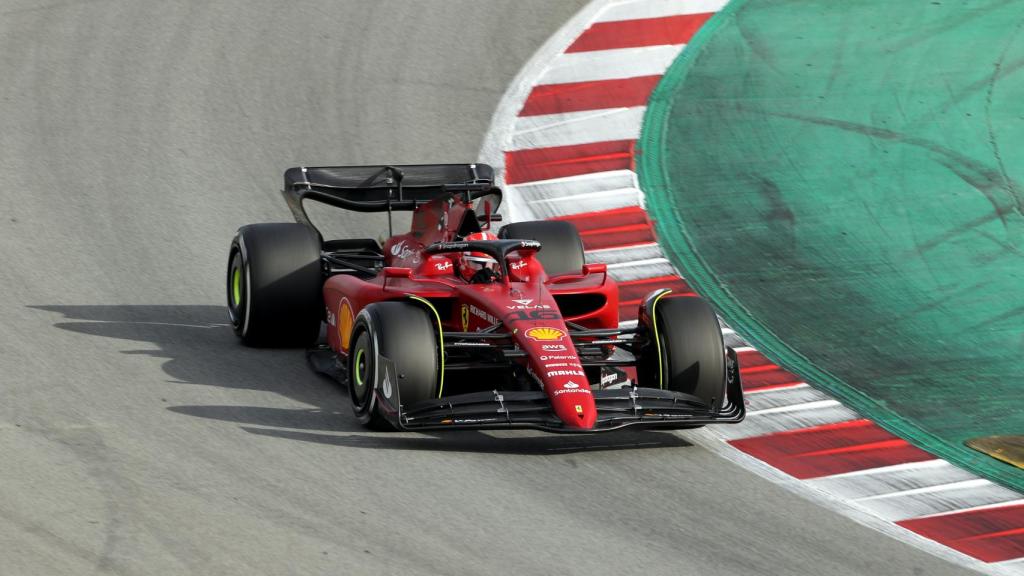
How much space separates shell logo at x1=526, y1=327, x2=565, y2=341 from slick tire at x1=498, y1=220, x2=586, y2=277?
221 cm

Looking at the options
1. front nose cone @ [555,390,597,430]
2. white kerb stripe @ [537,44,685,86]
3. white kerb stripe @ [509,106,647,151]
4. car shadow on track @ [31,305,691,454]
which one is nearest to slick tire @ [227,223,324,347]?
car shadow on track @ [31,305,691,454]

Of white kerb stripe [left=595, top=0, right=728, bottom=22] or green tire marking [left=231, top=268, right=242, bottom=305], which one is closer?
green tire marking [left=231, top=268, right=242, bottom=305]

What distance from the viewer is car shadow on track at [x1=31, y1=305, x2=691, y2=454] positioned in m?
9.02

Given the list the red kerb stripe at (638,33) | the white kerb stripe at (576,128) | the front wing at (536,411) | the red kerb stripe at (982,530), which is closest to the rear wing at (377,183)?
the front wing at (536,411)

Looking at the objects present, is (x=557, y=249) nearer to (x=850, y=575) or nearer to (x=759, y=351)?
(x=759, y=351)

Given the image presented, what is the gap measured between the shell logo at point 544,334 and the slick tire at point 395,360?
1.84 ft

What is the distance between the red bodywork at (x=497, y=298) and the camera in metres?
8.72

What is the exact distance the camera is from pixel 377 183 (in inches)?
459

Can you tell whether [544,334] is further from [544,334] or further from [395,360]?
[395,360]

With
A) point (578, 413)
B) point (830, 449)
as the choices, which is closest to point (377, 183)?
point (578, 413)

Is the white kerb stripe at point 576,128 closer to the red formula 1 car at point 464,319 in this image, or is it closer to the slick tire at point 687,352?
the red formula 1 car at point 464,319

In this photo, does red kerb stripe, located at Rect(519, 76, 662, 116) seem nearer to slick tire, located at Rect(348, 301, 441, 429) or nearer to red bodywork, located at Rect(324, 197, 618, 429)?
red bodywork, located at Rect(324, 197, 618, 429)

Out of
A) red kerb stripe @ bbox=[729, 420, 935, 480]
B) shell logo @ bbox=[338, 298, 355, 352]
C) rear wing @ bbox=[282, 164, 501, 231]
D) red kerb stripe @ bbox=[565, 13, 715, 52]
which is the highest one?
red kerb stripe @ bbox=[565, 13, 715, 52]

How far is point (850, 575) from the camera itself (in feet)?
24.6
